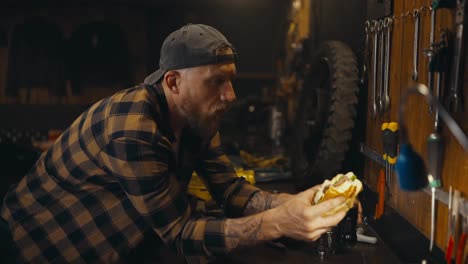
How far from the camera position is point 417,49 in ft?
3.74

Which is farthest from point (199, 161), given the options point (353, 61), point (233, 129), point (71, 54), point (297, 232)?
point (71, 54)

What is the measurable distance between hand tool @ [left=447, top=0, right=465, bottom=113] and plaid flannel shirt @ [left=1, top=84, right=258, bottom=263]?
2.03 feet

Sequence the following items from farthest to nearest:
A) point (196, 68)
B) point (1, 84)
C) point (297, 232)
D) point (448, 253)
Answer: point (1, 84) → point (196, 68) → point (297, 232) → point (448, 253)

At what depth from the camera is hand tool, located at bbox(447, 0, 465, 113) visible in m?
0.88

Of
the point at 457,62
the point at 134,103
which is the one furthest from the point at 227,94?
the point at 457,62

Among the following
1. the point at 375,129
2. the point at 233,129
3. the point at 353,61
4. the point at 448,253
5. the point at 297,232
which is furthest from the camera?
the point at 233,129

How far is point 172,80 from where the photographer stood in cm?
126

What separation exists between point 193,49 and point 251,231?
Answer: 1.65 feet

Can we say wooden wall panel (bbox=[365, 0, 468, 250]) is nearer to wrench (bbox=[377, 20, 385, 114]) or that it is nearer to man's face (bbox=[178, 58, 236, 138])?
wrench (bbox=[377, 20, 385, 114])

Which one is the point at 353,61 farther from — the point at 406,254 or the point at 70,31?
the point at 70,31

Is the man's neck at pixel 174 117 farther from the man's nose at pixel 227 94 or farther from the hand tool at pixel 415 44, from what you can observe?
the hand tool at pixel 415 44

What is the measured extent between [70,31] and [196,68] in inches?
129

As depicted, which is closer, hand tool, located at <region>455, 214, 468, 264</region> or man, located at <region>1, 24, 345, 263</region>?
hand tool, located at <region>455, 214, 468, 264</region>

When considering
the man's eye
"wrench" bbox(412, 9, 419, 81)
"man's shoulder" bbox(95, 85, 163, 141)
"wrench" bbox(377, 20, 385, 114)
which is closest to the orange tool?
"wrench" bbox(377, 20, 385, 114)
